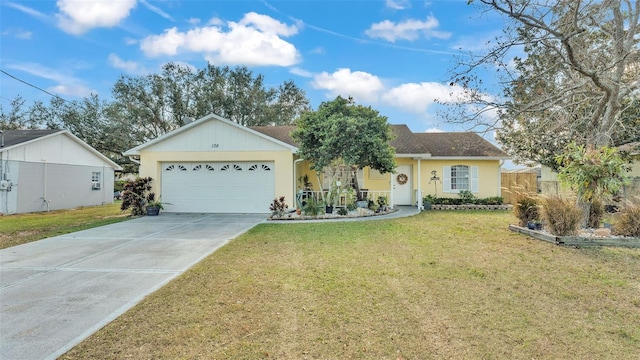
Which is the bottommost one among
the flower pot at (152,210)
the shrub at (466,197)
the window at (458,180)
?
the flower pot at (152,210)

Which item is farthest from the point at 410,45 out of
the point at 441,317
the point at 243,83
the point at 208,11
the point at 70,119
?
the point at 70,119

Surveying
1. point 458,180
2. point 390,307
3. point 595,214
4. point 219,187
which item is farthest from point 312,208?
point 458,180

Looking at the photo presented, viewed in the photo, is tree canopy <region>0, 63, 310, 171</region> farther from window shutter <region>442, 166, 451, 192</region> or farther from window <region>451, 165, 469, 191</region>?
window <region>451, 165, 469, 191</region>

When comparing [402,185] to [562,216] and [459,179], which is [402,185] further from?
[562,216]

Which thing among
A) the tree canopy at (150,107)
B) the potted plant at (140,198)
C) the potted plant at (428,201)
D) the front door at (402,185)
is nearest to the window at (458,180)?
the potted plant at (428,201)

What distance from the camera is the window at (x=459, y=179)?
53.4ft

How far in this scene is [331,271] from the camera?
5074mm

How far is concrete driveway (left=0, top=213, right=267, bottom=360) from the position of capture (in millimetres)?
3189

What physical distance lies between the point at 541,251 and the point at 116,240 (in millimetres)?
9636

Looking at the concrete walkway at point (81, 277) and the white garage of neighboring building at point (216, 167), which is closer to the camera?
the concrete walkway at point (81, 277)

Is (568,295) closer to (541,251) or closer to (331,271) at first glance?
(541,251)

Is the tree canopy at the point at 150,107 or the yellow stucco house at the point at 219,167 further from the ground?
the tree canopy at the point at 150,107

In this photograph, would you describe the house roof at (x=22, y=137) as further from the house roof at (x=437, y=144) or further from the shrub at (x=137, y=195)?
the house roof at (x=437, y=144)

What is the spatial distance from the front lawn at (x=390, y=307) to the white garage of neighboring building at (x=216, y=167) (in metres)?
6.76
